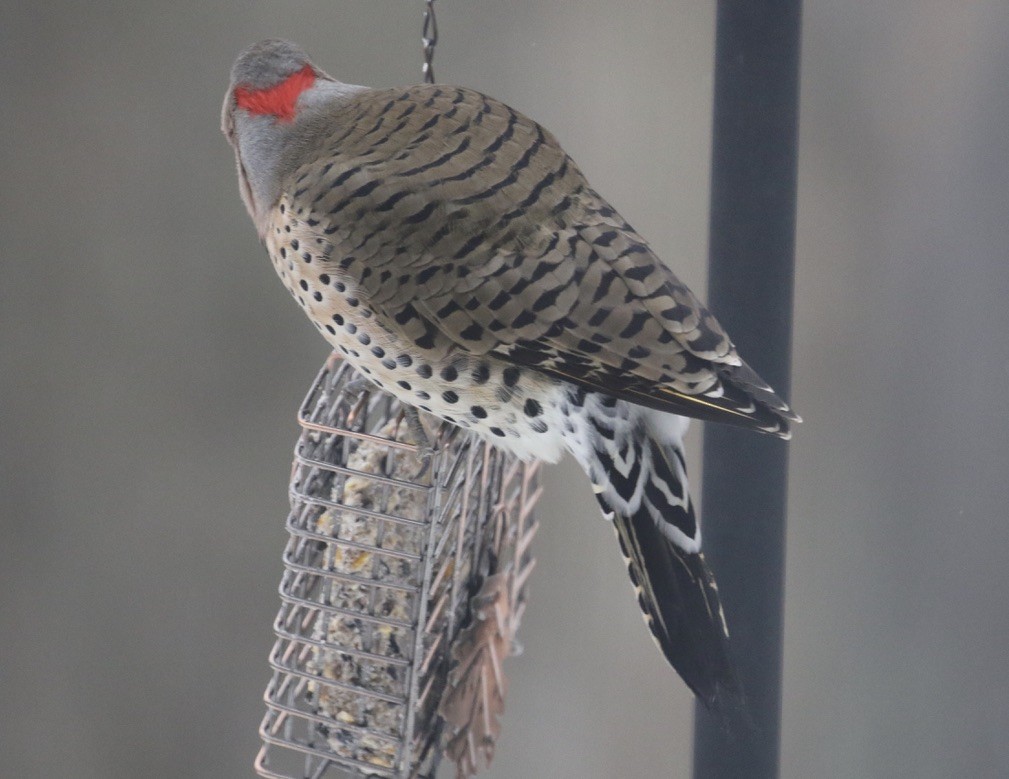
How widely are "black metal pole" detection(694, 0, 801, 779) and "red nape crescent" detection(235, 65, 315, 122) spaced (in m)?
0.60

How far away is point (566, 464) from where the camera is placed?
2742mm

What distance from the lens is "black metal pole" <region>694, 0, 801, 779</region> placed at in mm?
1393

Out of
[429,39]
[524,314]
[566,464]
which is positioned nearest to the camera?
[524,314]

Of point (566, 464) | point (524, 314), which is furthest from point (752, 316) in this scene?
point (566, 464)

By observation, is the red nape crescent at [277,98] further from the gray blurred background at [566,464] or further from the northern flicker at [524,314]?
the gray blurred background at [566,464]

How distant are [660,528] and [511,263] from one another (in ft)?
1.21

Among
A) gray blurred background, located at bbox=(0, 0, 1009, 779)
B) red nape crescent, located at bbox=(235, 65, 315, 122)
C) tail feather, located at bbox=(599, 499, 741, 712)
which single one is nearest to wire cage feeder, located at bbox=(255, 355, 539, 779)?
tail feather, located at bbox=(599, 499, 741, 712)

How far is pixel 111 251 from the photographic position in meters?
3.00

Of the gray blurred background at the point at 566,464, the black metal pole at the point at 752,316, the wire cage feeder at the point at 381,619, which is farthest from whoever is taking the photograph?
the gray blurred background at the point at 566,464

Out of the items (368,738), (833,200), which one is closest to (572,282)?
(368,738)

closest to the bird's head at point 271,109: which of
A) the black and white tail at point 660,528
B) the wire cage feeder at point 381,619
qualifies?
the wire cage feeder at point 381,619

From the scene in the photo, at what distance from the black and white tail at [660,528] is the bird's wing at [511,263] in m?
0.13

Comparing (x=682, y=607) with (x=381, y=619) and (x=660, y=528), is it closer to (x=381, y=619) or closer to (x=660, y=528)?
(x=660, y=528)

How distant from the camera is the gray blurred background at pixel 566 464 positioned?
2139 millimetres
